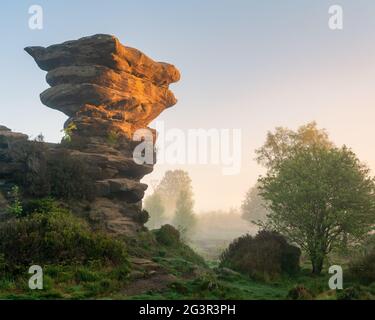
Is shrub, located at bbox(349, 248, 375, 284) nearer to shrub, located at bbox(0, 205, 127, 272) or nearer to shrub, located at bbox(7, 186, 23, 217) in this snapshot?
shrub, located at bbox(0, 205, 127, 272)

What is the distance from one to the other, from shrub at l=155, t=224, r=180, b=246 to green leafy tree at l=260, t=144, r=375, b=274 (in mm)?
9015

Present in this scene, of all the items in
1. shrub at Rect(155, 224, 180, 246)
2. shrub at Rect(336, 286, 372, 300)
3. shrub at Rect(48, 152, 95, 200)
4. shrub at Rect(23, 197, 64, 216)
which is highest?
shrub at Rect(48, 152, 95, 200)

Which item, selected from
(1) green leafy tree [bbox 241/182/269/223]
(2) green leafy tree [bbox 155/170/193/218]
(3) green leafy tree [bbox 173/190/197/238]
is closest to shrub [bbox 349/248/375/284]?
(3) green leafy tree [bbox 173/190/197/238]

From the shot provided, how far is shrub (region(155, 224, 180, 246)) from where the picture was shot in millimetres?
30297

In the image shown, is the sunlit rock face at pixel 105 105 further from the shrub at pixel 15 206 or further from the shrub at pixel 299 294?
the shrub at pixel 299 294

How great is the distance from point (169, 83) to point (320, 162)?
955 inches

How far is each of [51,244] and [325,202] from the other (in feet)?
60.3

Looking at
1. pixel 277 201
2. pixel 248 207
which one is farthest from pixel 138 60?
pixel 248 207

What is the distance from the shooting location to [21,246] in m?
18.8

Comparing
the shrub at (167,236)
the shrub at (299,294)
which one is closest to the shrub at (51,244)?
the shrub at (167,236)

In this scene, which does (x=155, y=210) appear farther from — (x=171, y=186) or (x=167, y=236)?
(x=167, y=236)

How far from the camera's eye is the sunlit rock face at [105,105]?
31422 millimetres

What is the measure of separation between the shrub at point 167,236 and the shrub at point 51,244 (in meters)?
9.13
